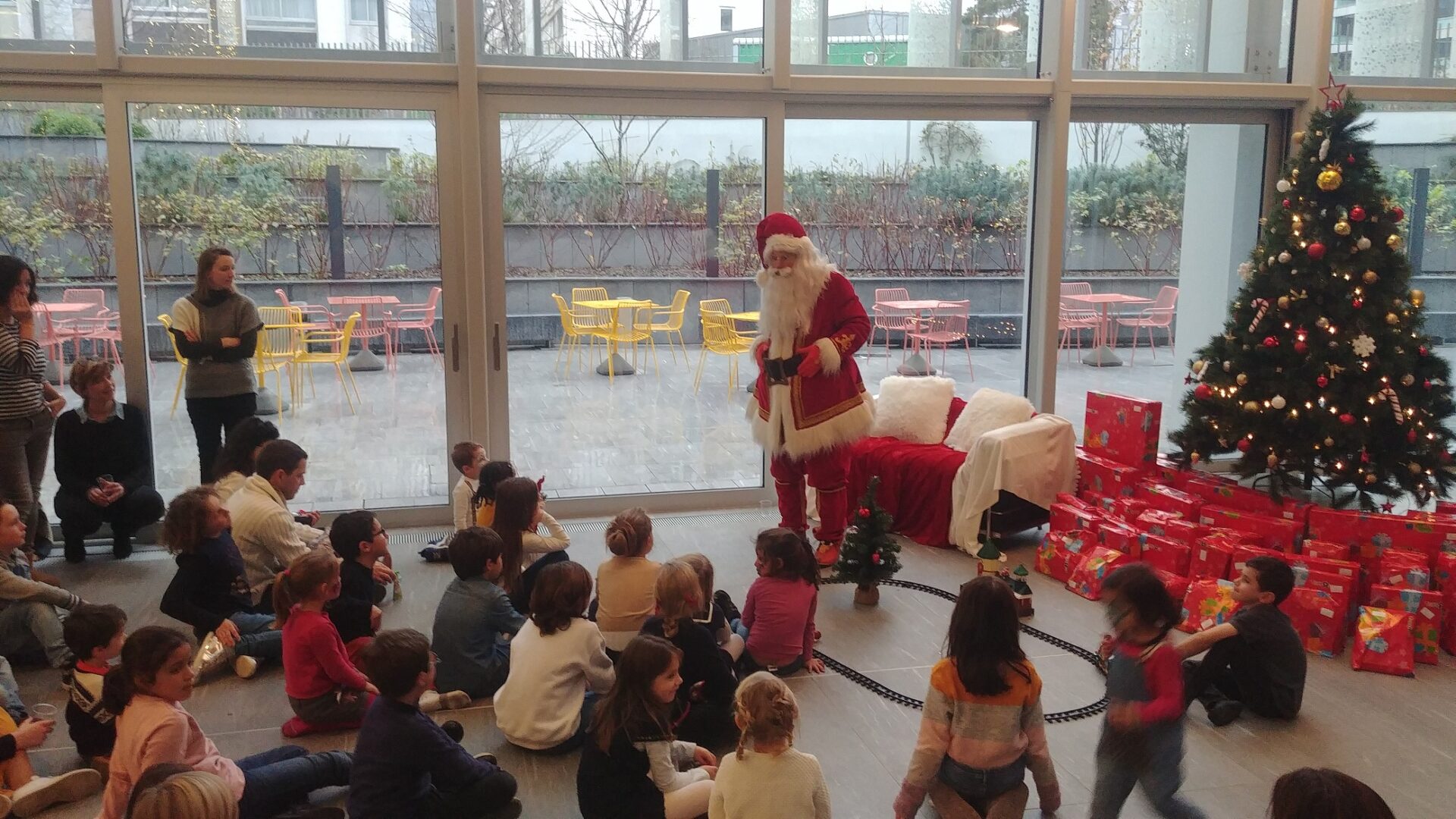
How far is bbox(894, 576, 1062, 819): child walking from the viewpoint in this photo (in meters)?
2.60

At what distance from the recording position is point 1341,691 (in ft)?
12.7

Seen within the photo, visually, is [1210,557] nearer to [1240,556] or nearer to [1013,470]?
[1240,556]

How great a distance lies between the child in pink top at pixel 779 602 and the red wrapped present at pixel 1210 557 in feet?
5.89

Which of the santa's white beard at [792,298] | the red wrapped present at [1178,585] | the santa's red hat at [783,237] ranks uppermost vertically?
the santa's red hat at [783,237]

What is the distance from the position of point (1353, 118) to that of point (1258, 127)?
1.53m

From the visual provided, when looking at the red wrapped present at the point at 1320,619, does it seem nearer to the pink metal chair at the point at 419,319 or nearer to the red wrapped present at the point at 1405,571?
the red wrapped present at the point at 1405,571

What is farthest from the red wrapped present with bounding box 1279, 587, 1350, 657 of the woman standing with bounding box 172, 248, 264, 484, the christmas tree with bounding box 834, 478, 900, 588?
the woman standing with bounding box 172, 248, 264, 484

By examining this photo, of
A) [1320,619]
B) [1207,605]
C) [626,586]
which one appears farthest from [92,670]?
[1320,619]

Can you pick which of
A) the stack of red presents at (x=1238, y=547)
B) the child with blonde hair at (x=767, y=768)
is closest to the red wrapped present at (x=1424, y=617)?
the stack of red presents at (x=1238, y=547)

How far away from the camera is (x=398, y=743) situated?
2709mm

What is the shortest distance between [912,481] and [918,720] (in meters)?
2.10

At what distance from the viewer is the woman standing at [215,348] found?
5.20 m

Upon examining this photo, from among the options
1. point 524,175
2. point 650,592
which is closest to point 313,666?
point 650,592

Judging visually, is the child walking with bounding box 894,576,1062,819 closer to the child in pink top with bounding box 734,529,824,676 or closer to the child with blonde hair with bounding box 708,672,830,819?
the child with blonde hair with bounding box 708,672,830,819
